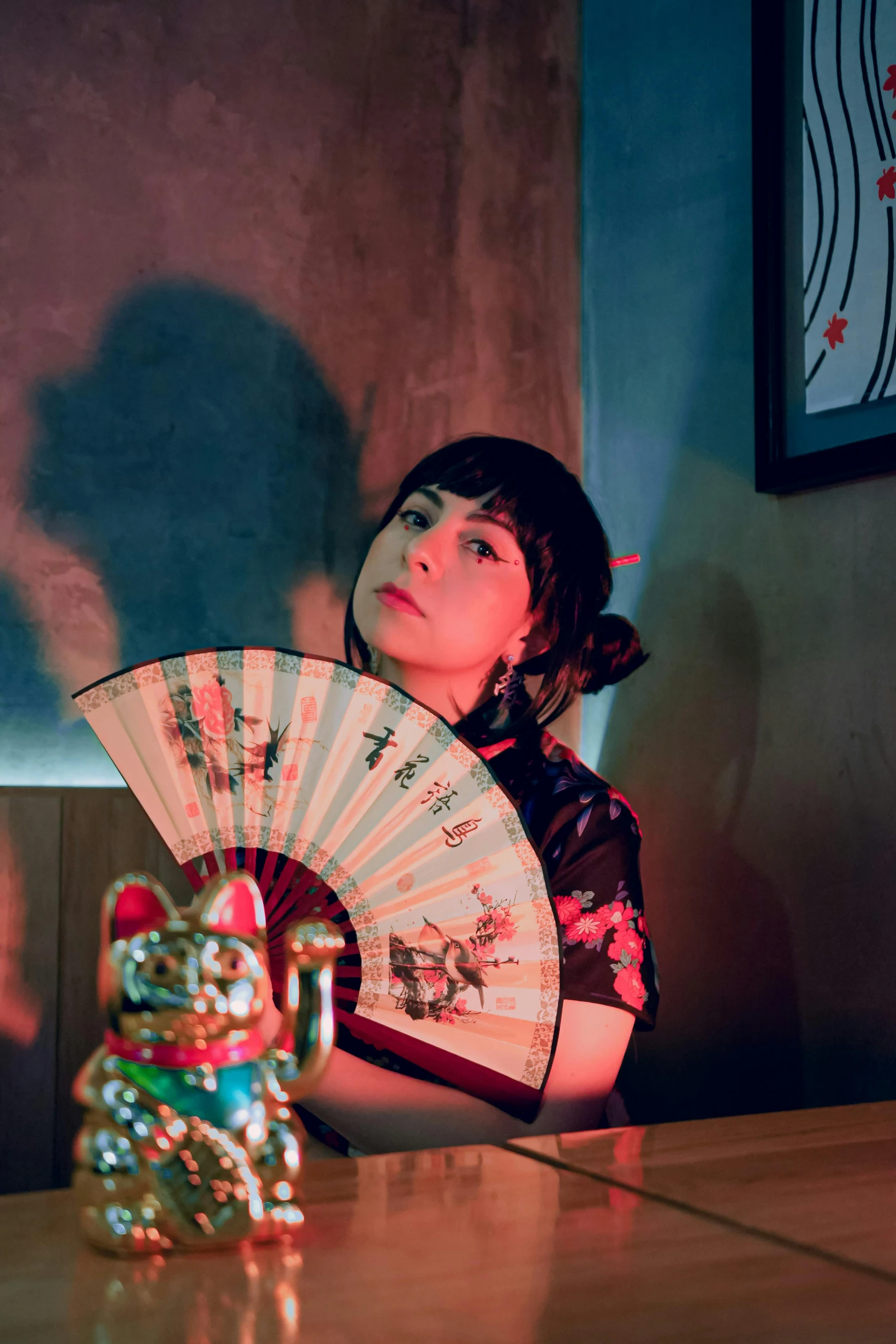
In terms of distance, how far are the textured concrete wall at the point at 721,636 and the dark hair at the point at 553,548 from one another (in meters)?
0.24

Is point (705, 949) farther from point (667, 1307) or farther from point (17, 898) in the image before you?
point (667, 1307)

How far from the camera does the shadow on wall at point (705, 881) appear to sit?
167 cm

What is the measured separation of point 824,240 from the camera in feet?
5.30

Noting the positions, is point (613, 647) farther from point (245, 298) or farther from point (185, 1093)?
point (185, 1093)

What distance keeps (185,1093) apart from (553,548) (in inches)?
39.1

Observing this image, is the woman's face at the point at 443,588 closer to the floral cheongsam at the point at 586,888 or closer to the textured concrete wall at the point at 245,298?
the floral cheongsam at the point at 586,888

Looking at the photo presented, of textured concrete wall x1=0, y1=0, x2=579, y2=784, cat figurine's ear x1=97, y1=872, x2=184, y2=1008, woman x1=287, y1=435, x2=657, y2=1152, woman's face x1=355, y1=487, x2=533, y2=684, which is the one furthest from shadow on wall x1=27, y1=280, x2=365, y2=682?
cat figurine's ear x1=97, y1=872, x2=184, y2=1008

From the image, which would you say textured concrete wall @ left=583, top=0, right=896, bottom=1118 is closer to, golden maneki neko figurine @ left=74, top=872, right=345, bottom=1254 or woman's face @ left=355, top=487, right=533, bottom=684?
woman's face @ left=355, top=487, right=533, bottom=684

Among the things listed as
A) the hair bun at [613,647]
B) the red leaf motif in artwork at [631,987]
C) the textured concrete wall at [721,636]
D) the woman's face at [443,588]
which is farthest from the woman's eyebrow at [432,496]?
the red leaf motif in artwork at [631,987]

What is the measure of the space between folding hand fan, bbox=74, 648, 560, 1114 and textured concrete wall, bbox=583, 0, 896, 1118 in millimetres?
504

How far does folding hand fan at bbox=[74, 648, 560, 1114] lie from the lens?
1.25 meters

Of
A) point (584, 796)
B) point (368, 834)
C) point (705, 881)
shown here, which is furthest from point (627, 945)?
point (705, 881)

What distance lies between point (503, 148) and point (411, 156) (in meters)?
0.19

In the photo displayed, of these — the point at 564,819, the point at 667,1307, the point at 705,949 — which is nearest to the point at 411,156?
the point at 564,819
